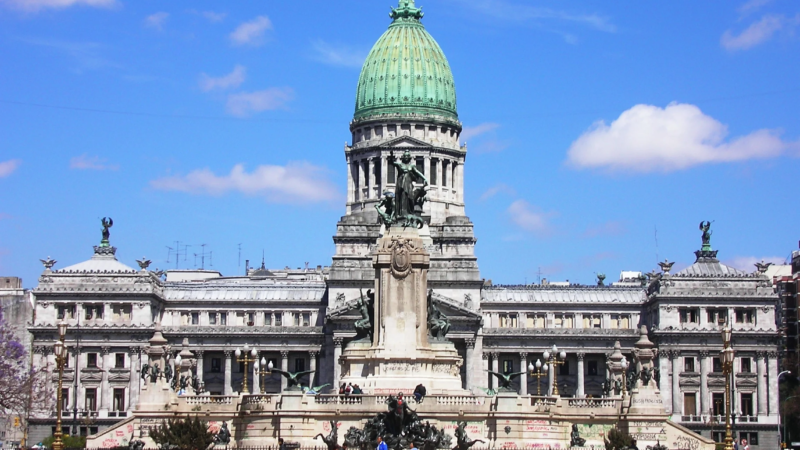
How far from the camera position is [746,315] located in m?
162

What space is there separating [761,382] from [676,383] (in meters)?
8.74

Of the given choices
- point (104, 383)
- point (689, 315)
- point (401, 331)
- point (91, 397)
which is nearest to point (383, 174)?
point (689, 315)

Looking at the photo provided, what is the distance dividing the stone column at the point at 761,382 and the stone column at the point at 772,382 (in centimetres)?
40

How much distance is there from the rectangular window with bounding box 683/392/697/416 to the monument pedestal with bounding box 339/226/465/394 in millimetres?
79140

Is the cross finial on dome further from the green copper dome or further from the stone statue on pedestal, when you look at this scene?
the stone statue on pedestal

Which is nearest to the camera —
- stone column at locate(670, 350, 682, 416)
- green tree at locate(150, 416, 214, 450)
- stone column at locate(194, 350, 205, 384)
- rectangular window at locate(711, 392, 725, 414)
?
green tree at locate(150, 416, 214, 450)

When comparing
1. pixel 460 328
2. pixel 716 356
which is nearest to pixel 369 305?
pixel 460 328

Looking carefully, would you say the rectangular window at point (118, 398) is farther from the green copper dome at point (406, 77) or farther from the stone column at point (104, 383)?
the green copper dome at point (406, 77)

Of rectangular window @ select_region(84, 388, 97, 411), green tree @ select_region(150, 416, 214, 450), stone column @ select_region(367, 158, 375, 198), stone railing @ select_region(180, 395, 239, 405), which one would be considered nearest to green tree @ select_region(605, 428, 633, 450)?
green tree @ select_region(150, 416, 214, 450)

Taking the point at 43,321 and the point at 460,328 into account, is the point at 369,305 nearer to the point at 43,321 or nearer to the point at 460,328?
the point at 460,328

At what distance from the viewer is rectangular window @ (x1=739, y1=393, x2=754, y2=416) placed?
159 meters

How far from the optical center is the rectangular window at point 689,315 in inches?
6422

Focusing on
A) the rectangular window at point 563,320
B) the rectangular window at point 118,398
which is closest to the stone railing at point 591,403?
the rectangular window at point 563,320

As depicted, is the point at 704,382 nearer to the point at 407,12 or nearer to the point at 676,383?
the point at 676,383
